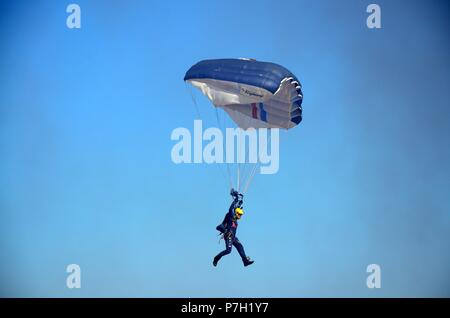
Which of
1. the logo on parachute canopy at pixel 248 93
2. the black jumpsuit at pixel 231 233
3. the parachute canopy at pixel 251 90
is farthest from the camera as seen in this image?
the black jumpsuit at pixel 231 233

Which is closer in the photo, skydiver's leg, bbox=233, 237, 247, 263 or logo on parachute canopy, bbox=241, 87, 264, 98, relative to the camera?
logo on parachute canopy, bbox=241, 87, 264, 98

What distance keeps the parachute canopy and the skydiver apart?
2.24 m

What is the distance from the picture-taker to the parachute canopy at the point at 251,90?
2203 centimetres

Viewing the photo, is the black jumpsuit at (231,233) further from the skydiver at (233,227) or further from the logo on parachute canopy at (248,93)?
the logo on parachute canopy at (248,93)

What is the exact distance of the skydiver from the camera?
23.6 meters

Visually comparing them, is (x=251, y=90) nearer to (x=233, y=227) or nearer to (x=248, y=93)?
(x=248, y=93)

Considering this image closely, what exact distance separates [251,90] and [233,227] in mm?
3706

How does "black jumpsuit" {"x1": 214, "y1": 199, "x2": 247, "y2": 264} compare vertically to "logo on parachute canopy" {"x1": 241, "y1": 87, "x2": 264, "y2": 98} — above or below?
below

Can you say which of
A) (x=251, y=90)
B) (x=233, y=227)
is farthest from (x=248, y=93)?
(x=233, y=227)

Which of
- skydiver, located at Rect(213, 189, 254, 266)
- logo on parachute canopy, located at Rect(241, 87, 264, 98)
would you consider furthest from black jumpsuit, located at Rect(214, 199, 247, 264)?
logo on parachute canopy, located at Rect(241, 87, 264, 98)

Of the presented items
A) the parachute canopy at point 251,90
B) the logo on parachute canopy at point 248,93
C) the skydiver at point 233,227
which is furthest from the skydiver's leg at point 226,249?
the logo on parachute canopy at point 248,93

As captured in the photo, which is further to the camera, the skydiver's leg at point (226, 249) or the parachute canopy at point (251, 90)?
the skydiver's leg at point (226, 249)

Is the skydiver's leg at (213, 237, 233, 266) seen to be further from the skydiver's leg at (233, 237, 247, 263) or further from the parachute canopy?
the parachute canopy

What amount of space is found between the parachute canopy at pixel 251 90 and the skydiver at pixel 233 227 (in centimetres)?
224
